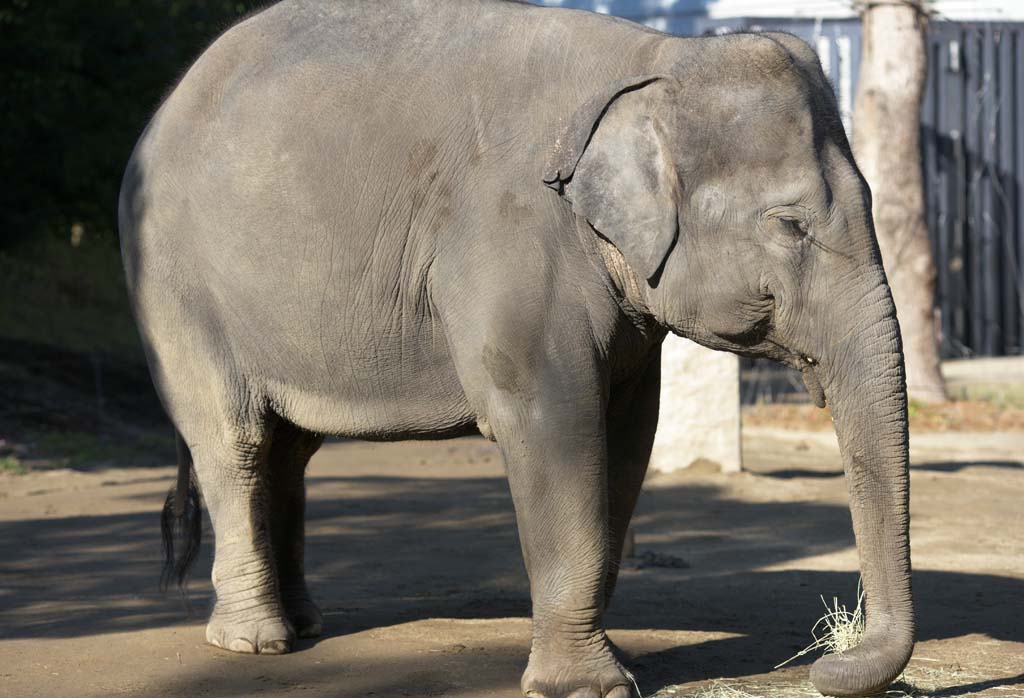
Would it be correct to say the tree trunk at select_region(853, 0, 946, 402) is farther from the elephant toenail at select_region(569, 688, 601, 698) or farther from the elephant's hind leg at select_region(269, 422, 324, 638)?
the elephant toenail at select_region(569, 688, 601, 698)

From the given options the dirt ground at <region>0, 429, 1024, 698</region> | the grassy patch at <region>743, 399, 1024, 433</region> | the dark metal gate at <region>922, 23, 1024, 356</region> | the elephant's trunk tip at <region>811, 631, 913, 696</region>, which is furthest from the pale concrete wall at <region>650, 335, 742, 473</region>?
the dark metal gate at <region>922, 23, 1024, 356</region>

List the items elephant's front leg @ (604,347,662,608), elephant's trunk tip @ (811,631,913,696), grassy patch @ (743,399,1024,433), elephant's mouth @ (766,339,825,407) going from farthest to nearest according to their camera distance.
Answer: grassy patch @ (743,399,1024,433) < elephant's front leg @ (604,347,662,608) < elephant's mouth @ (766,339,825,407) < elephant's trunk tip @ (811,631,913,696)

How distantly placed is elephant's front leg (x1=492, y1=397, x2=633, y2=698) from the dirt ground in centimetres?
28

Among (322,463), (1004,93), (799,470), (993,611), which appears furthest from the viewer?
(1004,93)

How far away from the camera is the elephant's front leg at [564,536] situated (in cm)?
501

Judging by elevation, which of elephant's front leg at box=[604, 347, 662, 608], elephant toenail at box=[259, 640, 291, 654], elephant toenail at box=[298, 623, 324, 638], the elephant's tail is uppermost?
elephant's front leg at box=[604, 347, 662, 608]

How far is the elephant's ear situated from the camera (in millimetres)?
4879

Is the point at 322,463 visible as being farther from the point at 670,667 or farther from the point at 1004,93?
the point at 1004,93

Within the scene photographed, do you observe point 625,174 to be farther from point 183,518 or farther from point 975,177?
point 975,177

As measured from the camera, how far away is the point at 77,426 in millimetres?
14148

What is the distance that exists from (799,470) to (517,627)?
6.21 metres

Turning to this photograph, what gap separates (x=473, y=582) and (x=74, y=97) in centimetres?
929

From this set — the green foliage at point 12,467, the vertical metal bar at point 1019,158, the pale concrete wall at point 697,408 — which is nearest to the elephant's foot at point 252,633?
the pale concrete wall at point 697,408

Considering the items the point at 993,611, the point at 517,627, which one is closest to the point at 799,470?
the point at 993,611
